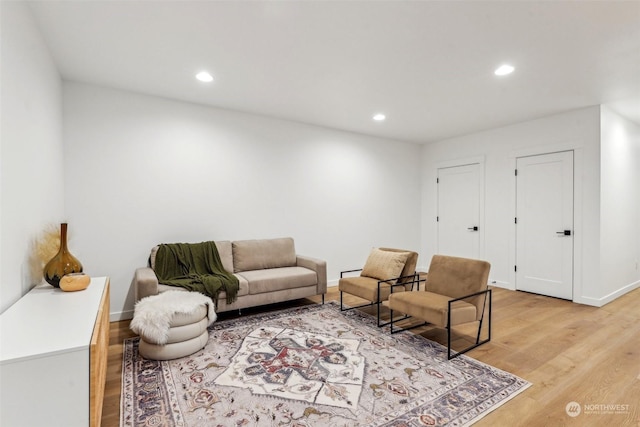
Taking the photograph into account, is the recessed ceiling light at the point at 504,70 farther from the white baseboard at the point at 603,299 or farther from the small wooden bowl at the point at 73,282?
the small wooden bowl at the point at 73,282

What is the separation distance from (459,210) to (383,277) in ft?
9.70

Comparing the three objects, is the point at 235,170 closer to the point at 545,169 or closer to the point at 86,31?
the point at 86,31

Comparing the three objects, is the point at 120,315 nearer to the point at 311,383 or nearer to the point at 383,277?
the point at 311,383

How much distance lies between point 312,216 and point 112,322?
2.96 metres

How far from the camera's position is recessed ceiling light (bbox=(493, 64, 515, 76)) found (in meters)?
3.07

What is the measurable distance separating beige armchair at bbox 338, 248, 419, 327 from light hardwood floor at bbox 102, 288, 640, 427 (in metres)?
0.55

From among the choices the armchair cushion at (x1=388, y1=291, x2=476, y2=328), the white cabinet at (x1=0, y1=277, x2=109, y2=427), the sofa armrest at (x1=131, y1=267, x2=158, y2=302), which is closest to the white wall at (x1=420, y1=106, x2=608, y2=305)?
the armchair cushion at (x1=388, y1=291, x2=476, y2=328)

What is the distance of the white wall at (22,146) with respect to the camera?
1.79 meters

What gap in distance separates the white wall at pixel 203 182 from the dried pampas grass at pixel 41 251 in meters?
1.08

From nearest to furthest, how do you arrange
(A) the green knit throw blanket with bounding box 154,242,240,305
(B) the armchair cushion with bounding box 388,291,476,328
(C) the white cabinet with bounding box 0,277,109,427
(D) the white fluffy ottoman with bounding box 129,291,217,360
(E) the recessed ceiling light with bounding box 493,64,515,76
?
(C) the white cabinet with bounding box 0,277,109,427 → (D) the white fluffy ottoman with bounding box 129,291,217,360 → (B) the armchair cushion with bounding box 388,291,476,328 → (E) the recessed ceiling light with bounding box 493,64,515,76 → (A) the green knit throw blanket with bounding box 154,242,240,305

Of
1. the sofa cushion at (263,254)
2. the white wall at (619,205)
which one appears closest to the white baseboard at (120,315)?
the sofa cushion at (263,254)

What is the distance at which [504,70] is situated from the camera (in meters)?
3.15

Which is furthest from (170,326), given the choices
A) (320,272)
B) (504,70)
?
(504,70)

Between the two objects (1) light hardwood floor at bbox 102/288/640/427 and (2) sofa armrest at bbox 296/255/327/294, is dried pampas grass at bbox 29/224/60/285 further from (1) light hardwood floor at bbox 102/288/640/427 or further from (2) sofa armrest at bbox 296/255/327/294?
(2) sofa armrest at bbox 296/255/327/294
